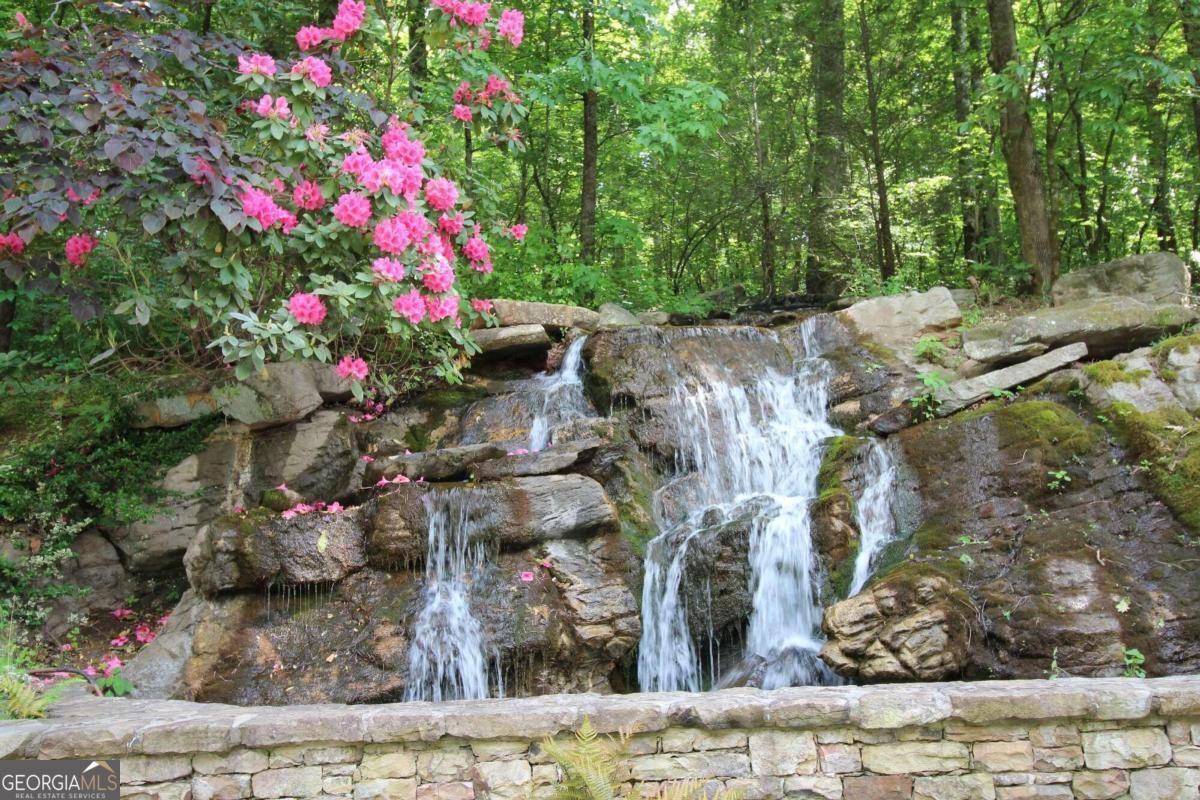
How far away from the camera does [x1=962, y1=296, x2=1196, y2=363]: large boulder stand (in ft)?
22.6

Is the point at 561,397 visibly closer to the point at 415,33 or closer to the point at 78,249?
the point at 415,33

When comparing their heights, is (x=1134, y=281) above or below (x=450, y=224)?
above

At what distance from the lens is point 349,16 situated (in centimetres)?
522

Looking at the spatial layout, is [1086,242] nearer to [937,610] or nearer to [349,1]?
[937,610]

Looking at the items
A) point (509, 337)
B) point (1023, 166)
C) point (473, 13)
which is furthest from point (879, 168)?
point (473, 13)

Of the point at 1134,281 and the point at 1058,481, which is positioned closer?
the point at 1058,481

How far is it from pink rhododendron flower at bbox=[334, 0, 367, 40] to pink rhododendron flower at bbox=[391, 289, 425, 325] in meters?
1.91

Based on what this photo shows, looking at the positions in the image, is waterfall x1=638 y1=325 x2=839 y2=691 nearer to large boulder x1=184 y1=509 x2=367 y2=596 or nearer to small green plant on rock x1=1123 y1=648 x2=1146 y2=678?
small green plant on rock x1=1123 y1=648 x2=1146 y2=678

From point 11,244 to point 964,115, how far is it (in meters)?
11.8

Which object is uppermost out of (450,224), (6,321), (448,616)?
(6,321)

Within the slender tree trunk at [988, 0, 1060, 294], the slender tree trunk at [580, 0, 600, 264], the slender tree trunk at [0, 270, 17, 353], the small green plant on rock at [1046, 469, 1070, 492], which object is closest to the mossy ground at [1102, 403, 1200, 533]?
the small green plant on rock at [1046, 469, 1070, 492]

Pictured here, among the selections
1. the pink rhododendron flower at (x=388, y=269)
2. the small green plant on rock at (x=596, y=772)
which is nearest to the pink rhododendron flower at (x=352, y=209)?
the pink rhododendron flower at (x=388, y=269)

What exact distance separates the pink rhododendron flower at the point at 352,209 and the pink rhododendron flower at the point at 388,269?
269 millimetres

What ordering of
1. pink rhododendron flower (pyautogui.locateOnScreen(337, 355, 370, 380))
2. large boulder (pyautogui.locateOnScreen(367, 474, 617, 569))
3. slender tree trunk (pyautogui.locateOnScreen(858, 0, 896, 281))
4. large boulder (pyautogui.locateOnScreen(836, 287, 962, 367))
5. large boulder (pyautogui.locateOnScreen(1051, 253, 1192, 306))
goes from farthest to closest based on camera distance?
slender tree trunk (pyautogui.locateOnScreen(858, 0, 896, 281)) → large boulder (pyautogui.locateOnScreen(836, 287, 962, 367)) → large boulder (pyautogui.locateOnScreen(1051, 253, 1192, 306)) → large boulder (pyautogui.locateOnScreen(367, 474, 617, 569)) → pink rhododendron flower (pyautogui.locateOnScreen(337, 355, 370, 380))
